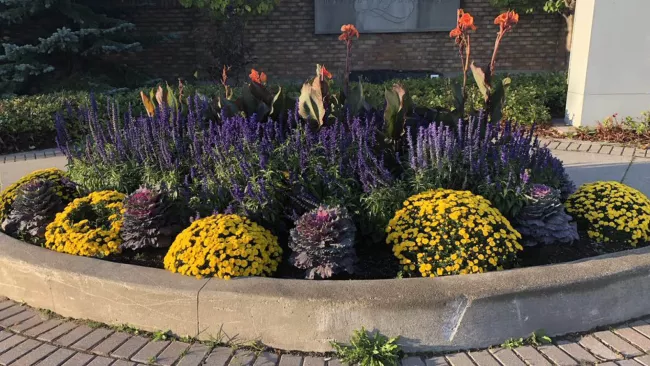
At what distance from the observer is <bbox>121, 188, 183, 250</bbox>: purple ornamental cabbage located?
3.19 metres

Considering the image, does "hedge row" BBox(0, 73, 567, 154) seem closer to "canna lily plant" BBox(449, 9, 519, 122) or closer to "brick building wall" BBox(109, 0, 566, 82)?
"canna lily plant" BBox(449, 9, 519, 122)

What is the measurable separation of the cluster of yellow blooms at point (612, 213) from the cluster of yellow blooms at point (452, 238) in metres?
0.76

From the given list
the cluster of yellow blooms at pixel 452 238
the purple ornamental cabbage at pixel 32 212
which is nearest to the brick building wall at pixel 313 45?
the purple ornamental cabbage at pixel 32 212

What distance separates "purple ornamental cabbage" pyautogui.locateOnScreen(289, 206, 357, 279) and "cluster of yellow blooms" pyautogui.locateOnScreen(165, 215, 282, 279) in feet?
0.61

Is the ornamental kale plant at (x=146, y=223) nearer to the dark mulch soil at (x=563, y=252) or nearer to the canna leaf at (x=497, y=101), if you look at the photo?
the dark mulch soil at (x=563, y=252)

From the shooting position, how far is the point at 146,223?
3201 millimetres

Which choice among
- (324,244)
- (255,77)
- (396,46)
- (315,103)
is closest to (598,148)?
(315,103)

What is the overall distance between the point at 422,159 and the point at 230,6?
25.1 feet

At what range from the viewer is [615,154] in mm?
5902

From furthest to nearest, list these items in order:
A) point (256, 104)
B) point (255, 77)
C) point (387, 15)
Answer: point (387, 15) < point (255, 77) < point (256, 104)

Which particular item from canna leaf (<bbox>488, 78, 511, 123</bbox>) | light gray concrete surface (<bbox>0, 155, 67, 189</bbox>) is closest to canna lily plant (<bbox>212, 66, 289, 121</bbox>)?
canna leaf (<bbox>488, 78, 511, 123</bbox>)

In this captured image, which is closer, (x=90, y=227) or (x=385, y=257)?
(x=385, y=257)

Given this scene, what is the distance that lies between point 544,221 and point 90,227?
115 inches

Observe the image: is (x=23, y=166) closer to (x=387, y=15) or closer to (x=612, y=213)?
(x=612, y=213)
